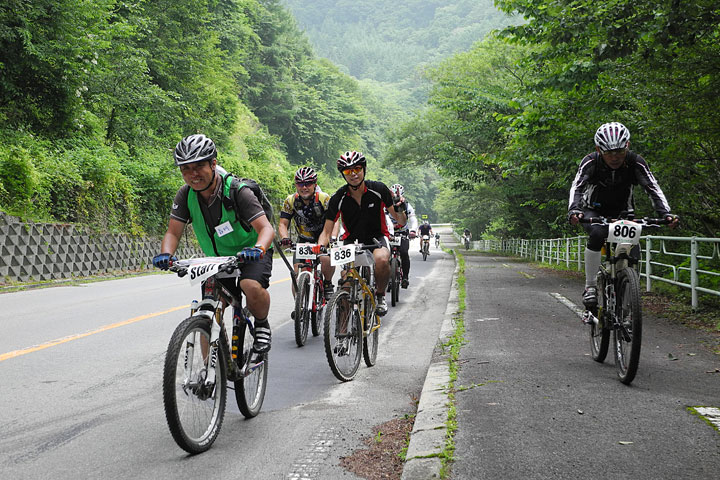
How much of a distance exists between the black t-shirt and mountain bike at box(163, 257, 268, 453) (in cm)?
226

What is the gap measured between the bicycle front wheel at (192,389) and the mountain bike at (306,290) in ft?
11.3

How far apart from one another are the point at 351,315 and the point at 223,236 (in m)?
1.82

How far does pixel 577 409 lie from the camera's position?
4637mm

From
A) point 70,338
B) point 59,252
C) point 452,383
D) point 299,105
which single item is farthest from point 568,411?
point 299,105

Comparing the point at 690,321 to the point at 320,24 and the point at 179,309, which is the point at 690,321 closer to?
the point at 179,309

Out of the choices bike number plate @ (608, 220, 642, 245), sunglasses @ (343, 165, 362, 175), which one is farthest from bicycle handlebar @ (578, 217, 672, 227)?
sunglasses @ (343, 165, 362, 175)

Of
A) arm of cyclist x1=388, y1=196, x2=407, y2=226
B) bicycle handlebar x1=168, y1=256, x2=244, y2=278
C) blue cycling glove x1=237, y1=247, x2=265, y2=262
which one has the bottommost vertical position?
bicycle handlebar x1=168, y1=256, x2=244, y2=278

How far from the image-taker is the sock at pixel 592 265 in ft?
20.4

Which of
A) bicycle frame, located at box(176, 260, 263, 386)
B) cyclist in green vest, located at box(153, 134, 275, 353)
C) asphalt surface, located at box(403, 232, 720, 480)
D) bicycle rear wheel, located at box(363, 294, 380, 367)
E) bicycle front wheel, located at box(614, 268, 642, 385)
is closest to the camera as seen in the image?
asphalt surface, located at box(403, 232, 720, 480)


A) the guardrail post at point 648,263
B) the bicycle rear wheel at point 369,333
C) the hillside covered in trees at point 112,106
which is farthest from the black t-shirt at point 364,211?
the hillside covered in trees at point 112,106

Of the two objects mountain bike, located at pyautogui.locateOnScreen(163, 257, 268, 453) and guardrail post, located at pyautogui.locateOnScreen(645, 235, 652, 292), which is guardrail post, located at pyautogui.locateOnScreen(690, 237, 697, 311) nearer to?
guardrail post, located at pyautogui.locateOnScreen(645, 235, 652, 292)

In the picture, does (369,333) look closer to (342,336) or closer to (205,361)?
(342,336)

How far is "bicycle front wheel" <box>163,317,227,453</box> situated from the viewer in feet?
12.3

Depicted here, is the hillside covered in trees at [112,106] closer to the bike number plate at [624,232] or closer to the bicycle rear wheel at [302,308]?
the bicycle rear wheel at [302,308]
